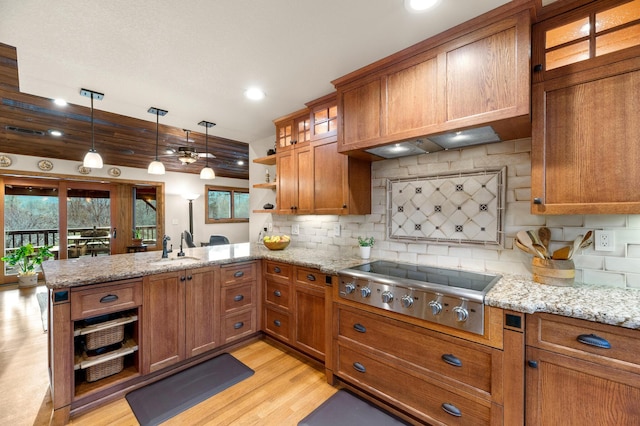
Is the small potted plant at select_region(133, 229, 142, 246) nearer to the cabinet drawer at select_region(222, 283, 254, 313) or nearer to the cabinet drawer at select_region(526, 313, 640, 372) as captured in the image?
the cabinet drawer at select_region(222, 283, 254, 313)

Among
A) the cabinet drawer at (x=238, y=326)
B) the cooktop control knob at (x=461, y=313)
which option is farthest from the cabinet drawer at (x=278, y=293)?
the cooktop control knob at (x=461, y=313)

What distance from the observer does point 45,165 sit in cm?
503

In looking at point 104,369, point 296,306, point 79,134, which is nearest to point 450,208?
point 296,306

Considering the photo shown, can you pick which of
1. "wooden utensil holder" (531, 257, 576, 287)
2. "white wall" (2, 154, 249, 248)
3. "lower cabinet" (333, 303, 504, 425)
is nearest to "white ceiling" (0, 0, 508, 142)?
"wooden utensil holder" (531, 257, 576, 287)

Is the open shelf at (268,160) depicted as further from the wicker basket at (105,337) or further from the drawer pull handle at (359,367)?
the drawer pull handle at (359,367)

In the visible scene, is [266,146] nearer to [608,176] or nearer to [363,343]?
[363,343]

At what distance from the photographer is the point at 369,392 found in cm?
192

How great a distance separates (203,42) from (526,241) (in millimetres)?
2545

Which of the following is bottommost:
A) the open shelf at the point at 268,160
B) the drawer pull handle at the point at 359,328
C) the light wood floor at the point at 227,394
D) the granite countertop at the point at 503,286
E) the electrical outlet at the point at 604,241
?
the light wood floor at the point at 227,394

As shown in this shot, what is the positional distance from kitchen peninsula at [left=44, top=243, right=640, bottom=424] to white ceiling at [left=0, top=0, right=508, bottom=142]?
5.18 ft

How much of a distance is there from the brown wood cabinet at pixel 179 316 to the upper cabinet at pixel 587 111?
2604 millimetres

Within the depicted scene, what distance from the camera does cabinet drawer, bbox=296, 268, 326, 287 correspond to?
7.72 feet

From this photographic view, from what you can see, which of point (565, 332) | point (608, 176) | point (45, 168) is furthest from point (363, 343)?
point (45, 168)

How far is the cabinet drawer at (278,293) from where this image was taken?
265 cm
